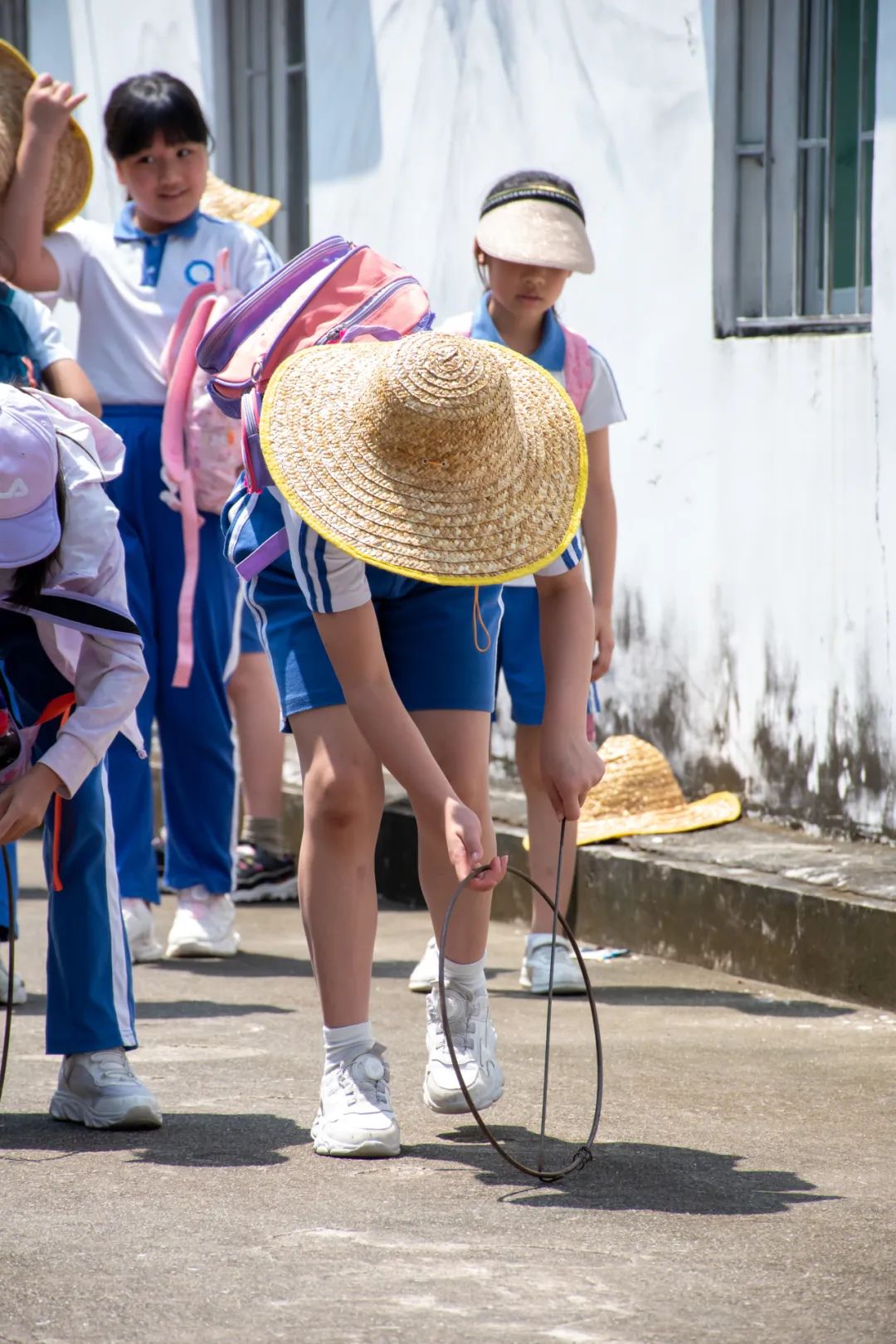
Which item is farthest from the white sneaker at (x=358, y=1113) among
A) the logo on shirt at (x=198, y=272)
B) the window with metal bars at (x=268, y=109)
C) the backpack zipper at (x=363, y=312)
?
the window with metal bars at (x=268, y=109)

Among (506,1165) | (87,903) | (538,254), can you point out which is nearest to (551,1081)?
(506,1165)

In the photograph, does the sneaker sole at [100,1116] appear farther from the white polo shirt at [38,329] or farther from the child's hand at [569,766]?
the white polo shirt at [38,329]

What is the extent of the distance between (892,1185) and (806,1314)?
69 centimetres

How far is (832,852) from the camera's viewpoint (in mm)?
5559

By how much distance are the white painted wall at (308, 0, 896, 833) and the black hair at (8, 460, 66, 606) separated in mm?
2650

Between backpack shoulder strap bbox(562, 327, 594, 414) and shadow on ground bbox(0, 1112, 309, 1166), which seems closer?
shadow on ground bbox(0, 1112, 309, 1166)

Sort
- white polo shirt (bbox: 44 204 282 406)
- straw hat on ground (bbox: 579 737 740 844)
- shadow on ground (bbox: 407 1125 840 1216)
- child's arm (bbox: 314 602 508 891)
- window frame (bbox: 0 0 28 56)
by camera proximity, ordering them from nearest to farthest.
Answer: shadow on ground (bbox: 407 1125 840 1216) < child's arm (bbox: 314 602 508 891) < white polo shirt (bbox: 44 204 282 406) < straw hat on ground (bbox: 579 737 740 844) < window frame (bbox: 0 0 28 56)

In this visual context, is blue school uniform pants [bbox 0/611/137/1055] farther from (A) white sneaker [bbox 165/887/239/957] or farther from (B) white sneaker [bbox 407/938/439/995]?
(A) white sneaker [bbox 165/887/239/957]

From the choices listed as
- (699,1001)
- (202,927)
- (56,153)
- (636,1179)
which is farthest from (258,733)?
(636,1179)

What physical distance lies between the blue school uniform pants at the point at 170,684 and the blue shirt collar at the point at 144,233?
0.45m

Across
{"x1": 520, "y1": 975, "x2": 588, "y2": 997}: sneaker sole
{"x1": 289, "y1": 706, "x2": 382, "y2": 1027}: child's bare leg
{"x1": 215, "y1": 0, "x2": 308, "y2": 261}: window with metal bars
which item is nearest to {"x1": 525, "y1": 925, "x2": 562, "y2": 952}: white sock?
{"x1": 520, "y1": 975, "x2": 588, "y2": 997}: sneaker sole

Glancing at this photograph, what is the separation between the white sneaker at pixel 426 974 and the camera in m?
4.89

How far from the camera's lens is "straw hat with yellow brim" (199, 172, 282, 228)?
6.63m

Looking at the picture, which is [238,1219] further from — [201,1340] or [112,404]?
[112,404]
